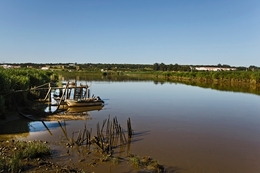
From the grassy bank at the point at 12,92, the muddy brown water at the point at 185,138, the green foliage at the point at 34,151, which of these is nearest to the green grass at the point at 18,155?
the green foliage at the point at 34,151

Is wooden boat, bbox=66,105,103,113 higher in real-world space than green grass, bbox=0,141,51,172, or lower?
lower

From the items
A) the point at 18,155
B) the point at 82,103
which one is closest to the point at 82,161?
the point at 18,155

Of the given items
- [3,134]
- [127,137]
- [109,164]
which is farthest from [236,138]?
[3,134]

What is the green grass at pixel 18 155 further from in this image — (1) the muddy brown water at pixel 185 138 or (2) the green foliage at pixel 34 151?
(1) the muddy brown water at pixel 185 138

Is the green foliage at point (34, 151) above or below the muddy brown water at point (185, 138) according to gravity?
above

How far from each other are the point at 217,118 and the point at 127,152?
408 inches

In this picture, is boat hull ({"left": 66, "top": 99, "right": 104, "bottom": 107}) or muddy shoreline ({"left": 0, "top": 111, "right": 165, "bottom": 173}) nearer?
muddy shoreline ({"left": 0, "top": 111, "right": 165, "bottom": 173})

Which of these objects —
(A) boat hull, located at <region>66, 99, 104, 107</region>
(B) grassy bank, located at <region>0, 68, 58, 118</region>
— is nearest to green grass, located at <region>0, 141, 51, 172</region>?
(B) grassy bank, located at <region>0, 68, 58, 118</region>

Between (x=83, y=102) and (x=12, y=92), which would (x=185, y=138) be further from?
(x=12, y=92)

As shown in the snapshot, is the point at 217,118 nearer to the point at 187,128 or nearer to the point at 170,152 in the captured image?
the point at 187,128

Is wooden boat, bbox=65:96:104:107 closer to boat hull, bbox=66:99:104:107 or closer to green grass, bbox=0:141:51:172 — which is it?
boat hull, bbox=66:99:104:107

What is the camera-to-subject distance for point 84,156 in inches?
346

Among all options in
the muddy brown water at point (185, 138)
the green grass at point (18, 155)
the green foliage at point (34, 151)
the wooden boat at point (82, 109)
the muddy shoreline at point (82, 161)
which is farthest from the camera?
the wooden boat at point (82, 109)

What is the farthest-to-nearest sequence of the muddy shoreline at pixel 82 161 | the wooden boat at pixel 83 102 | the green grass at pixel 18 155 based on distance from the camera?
1. the wooden boat at pixel 83 102
2. the muddy shoreline at pixel 82 161
3. the green grass at pixel 18 155
